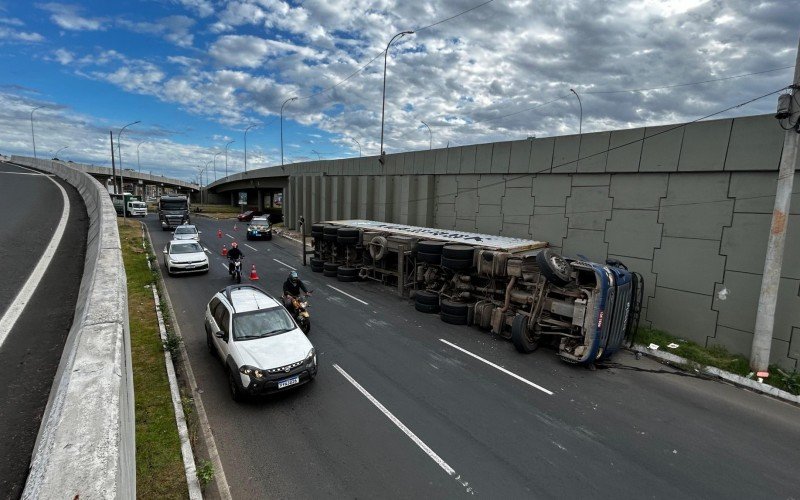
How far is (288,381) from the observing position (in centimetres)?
744

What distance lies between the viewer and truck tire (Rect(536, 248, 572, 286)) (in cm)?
990

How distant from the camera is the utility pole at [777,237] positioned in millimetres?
8695

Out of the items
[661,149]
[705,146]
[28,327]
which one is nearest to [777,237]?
[705,146]

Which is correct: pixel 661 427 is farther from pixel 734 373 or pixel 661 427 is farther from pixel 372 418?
pixel 372 418

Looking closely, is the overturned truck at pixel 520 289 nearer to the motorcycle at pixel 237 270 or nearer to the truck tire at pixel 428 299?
the truck tire at pixel 428 299

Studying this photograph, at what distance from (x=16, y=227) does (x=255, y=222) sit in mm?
21187

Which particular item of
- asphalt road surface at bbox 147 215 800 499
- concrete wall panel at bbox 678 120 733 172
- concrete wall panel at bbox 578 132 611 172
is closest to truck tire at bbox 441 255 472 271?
asphalt road surface at bbox 147 215 800 499

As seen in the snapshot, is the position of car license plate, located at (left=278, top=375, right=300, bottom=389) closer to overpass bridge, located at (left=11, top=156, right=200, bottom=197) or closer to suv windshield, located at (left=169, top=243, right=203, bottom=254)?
suv windshield, located at (left=169, top=243, right=203, bottom=254)

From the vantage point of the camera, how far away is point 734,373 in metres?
9.30

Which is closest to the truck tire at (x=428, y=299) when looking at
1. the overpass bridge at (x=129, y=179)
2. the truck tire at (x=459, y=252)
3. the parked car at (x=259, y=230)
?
the truck tire at (x=459, y=252)

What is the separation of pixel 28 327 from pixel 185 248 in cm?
1397

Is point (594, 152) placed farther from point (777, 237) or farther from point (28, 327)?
point (28, 327)

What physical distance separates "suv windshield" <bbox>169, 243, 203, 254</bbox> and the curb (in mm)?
18786

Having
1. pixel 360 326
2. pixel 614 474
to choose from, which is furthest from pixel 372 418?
pixel 360 326
